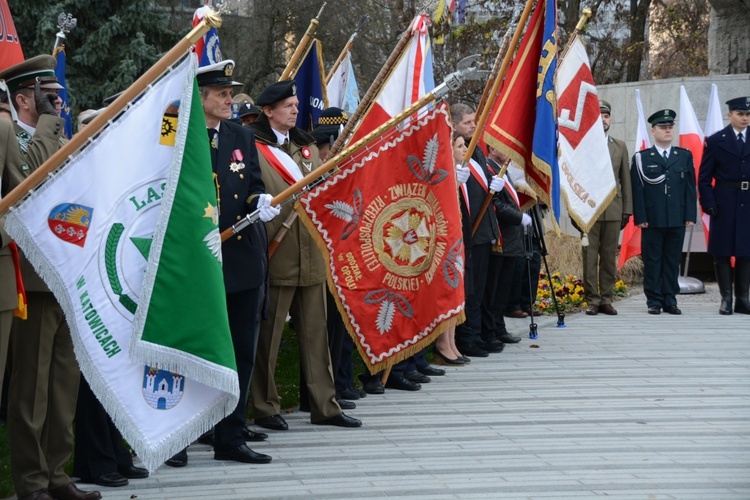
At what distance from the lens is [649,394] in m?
8.04

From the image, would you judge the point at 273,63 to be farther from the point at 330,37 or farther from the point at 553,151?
the point at 553,151

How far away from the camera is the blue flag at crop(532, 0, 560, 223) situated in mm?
8227

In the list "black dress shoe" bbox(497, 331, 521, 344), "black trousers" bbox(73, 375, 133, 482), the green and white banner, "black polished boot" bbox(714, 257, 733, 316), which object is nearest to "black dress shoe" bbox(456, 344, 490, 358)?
"black dress shoe" bbox(497, 331, 521, 344)

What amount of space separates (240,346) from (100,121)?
6.39 feet

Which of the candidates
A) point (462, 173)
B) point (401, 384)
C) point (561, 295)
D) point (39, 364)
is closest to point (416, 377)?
point (401, 384)

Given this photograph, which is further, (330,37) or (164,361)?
(330,37)

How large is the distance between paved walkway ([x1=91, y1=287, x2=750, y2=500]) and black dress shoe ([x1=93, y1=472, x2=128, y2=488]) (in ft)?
0.22

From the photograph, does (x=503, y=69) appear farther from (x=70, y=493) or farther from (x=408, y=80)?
(x=70, y=493)

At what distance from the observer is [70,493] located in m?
5.32

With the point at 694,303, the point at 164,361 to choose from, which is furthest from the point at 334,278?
the point at 694,303

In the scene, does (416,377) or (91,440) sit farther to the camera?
(416,377)

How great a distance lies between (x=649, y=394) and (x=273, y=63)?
20.0 meters

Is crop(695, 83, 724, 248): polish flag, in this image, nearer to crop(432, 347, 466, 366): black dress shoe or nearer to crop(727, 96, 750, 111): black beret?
crop(727, 96, 750, 111): black beret

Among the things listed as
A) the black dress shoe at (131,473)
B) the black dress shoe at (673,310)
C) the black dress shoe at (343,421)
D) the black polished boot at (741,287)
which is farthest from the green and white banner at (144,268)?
the black polished boot at (741,287)
